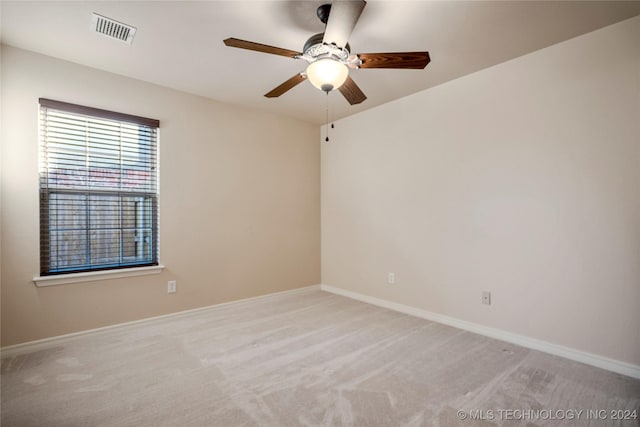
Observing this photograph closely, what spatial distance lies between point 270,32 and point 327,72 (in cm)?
72

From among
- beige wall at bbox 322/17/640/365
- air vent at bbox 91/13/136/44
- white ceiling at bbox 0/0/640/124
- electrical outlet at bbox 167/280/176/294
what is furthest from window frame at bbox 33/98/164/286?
beige wall at bbox 322/17/640/365

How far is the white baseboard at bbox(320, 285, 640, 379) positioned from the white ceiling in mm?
2384

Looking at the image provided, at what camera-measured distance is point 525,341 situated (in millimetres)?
2615

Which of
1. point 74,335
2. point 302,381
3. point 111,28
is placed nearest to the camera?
point 302,381

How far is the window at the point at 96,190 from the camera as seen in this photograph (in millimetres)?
2639

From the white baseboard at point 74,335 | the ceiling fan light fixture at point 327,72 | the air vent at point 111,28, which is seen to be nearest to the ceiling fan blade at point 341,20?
the ceiling fan light fixture at point 327,72

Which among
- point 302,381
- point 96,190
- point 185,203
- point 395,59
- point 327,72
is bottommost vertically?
point 302,381

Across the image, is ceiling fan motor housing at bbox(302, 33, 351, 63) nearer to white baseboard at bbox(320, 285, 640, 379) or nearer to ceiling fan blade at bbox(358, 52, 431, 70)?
ceiling fan blade at bbox(358, 52, 431, 70)

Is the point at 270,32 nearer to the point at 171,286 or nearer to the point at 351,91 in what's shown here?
the point at 351,91

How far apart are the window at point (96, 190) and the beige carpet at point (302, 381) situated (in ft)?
2.44

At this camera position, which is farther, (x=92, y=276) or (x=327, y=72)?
(x=92, y=276)

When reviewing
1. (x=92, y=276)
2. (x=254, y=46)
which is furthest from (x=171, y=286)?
(x=254, y=46)

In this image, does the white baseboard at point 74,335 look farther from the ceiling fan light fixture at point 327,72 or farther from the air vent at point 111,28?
the ceiling fan light fixture at point 327,72

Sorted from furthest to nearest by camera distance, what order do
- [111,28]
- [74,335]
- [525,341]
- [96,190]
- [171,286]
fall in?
[171,286], [96,190], [74,335], [525,341], [111,28]
